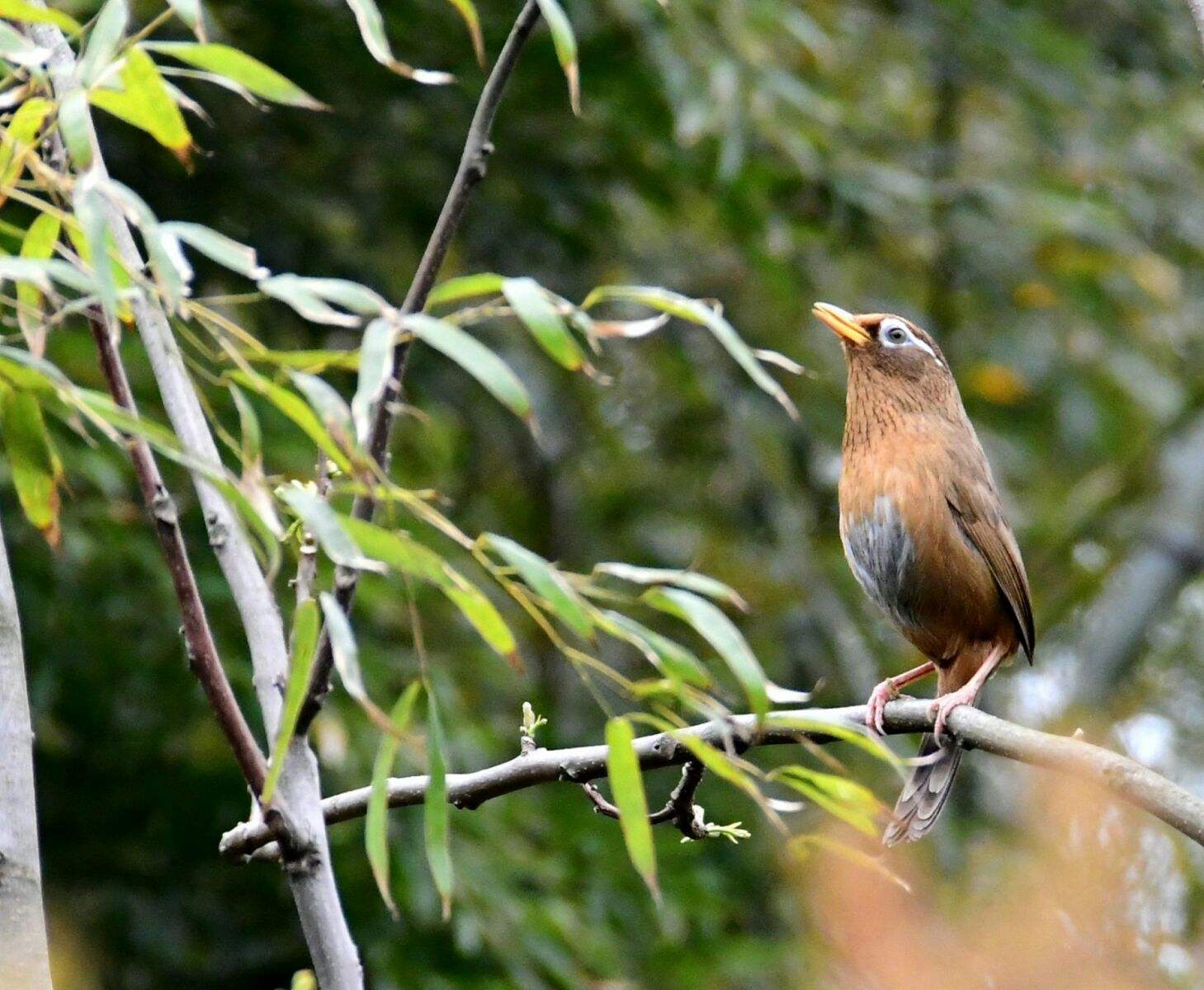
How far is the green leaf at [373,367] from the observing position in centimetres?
179

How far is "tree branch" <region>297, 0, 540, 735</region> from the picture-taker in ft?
6.77

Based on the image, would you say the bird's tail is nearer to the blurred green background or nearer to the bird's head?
the blurred green background

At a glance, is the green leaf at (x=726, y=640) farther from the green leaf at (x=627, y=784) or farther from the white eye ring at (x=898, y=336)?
the white eye ring at (x=898, y=336)

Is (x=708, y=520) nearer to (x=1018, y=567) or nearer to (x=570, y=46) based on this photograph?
(x=1018, y=567)

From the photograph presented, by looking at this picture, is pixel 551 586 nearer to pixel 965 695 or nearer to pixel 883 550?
pixel 965 695

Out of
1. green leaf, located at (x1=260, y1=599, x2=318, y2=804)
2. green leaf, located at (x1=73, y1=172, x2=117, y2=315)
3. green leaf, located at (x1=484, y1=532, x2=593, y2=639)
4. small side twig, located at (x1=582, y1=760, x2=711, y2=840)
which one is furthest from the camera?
small side twig, located at (x1=582, y1=760, x2=711, y2=840)


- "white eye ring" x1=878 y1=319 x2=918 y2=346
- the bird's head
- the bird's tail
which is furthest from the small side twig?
"white eye ring" x1=878 y1=319 x2=918 y2=346

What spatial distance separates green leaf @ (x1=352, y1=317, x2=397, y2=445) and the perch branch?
0.62 meters

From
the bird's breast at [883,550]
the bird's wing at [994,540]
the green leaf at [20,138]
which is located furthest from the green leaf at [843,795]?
the bird's wing at [994,540]

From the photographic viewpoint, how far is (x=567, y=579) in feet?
6.30

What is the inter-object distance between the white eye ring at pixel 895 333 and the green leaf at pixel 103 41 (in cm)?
325

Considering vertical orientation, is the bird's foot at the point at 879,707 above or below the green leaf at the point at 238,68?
below

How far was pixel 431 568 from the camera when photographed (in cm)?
184

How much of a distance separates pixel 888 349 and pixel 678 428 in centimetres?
355
